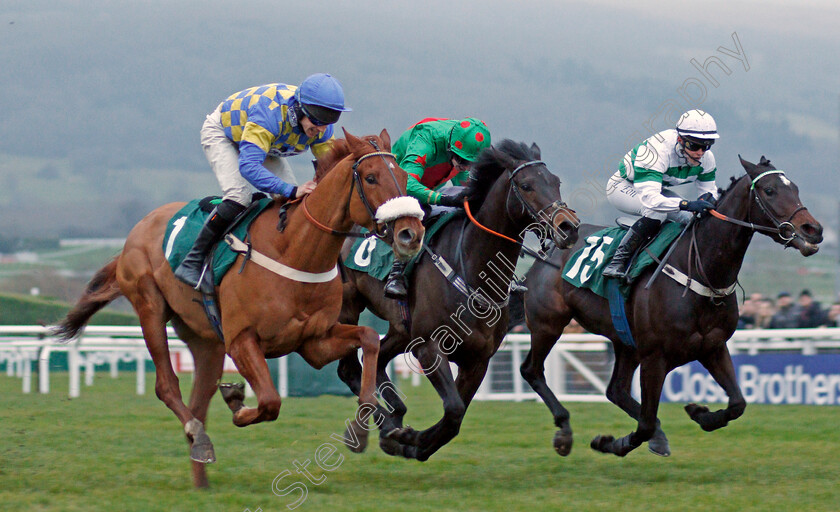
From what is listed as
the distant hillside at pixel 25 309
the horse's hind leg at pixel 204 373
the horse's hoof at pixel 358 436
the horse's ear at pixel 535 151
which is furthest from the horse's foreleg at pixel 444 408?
the distant hillside at pixel 25 309

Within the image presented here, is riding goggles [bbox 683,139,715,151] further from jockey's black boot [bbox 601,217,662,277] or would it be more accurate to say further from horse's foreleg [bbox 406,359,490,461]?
horse's foreleg [bbox 406,359,490,461]

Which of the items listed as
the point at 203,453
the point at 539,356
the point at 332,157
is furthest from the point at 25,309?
the point at 332,157

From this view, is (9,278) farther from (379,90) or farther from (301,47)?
(301,47)

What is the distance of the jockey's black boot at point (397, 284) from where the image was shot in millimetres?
5844

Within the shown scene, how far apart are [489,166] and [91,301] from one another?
2530 mm

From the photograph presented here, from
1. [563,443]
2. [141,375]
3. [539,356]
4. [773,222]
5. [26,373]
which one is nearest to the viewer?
[773,222]

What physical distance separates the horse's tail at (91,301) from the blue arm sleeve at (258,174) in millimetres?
1562

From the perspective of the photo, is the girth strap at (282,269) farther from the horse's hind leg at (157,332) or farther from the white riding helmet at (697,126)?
the white riding helmet at (697,126)

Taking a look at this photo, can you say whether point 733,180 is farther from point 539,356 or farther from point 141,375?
point 141,375

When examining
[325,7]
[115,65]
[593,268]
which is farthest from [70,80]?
[593,268]

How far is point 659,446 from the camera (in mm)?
6434

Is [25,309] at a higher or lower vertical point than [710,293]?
lower

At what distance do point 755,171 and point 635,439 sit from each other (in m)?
1.68

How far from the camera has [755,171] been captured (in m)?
5.82
